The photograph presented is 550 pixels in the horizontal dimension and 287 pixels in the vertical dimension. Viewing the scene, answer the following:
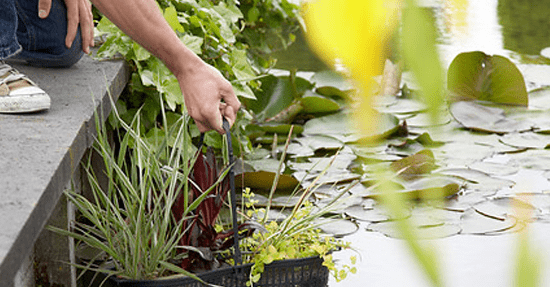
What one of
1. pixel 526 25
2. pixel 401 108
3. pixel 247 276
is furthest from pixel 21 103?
pixel 526 25

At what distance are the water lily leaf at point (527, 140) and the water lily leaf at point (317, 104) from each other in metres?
0.63

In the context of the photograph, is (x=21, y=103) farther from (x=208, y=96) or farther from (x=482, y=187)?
(x=482, y=187)

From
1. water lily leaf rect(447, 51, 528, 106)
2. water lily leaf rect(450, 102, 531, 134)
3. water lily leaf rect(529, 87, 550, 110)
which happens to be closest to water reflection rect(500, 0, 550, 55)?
water lily leaf rect(529, 87, 550, 110)

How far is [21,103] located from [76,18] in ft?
1.25

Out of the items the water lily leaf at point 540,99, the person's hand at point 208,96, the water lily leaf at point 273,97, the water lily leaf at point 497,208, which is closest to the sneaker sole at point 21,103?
the person's hand at point 208,96

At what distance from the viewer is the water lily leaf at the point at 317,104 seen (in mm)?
2861

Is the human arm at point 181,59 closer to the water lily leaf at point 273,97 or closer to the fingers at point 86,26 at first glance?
the fingers at point 86,26

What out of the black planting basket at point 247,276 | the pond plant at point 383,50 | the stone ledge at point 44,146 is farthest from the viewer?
the black planting basket at point 247,276

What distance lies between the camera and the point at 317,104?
2.88 metres

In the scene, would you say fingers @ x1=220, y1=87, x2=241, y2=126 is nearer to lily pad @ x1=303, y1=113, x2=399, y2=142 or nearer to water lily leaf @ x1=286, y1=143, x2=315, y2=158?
water lily leaf @ x1=286, y1=143, x2=315, y2=158

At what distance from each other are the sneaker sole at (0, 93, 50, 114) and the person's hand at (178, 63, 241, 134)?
0.93 ft

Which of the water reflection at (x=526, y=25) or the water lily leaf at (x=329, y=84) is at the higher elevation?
the water reflection at (x=526, y=25)

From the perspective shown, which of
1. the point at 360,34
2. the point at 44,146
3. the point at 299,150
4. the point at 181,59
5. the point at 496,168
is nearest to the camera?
the point at 360,34

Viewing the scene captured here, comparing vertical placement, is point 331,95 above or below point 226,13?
below
